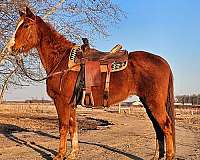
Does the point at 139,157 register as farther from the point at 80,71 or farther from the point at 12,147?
the point at 12,147

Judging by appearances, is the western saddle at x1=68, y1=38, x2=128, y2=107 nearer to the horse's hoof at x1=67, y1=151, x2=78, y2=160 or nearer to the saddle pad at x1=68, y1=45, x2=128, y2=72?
the saddle pad at x1=68, y1=45, x2=128, y2=72

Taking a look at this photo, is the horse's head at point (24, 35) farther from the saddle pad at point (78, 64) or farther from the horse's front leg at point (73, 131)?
the horse's front leg at point (73, 131)

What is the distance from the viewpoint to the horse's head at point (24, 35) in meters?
7.69

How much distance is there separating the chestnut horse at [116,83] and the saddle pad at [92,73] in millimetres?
109

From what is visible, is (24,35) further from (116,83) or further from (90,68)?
(116,83)

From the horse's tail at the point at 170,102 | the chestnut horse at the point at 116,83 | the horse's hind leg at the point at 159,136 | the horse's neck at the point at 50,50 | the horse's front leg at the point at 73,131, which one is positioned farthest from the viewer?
the horse's neck at the point at 50,50

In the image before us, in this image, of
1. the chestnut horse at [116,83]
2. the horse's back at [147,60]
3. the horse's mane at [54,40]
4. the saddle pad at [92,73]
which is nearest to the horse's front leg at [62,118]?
the chestnut horse at [116,83]

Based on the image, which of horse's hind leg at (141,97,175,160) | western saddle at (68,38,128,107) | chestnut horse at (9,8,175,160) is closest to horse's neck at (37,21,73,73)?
chestnut horse at (9,8,175,160)

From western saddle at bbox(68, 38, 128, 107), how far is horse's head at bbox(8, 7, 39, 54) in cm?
90

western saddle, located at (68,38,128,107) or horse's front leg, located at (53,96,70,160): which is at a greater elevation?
western saddle, located at (68,38,128,107)

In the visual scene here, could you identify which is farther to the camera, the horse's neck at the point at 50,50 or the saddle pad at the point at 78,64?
the horse's neck at the point at 50,50

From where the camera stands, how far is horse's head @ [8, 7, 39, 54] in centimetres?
769

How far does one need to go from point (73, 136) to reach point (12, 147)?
9.71 feet

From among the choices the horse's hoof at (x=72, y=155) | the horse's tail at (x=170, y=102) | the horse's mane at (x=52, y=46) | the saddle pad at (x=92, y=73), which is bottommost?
the horse's hoof at (x=72, y=155)
